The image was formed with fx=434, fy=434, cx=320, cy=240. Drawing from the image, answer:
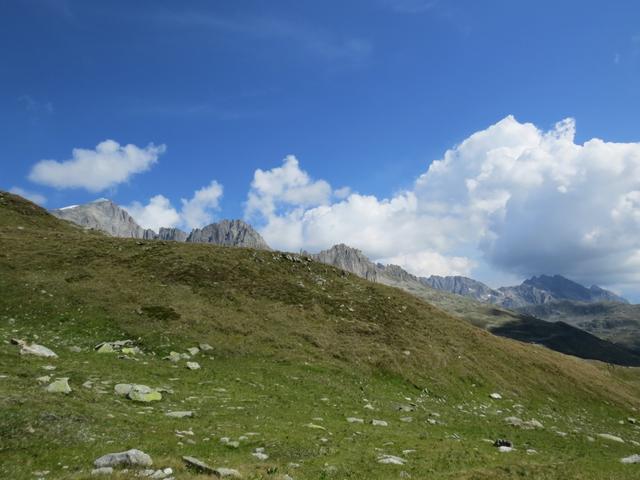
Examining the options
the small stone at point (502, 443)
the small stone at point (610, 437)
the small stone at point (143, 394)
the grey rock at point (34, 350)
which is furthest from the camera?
the small stone at point (610, 437)

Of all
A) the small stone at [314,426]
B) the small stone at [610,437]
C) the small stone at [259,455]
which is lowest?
the small stone at [610,437]

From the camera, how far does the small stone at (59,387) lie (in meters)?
22.3

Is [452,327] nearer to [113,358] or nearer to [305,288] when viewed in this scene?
[305,288]

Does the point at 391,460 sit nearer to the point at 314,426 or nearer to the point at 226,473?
the point at 314,426

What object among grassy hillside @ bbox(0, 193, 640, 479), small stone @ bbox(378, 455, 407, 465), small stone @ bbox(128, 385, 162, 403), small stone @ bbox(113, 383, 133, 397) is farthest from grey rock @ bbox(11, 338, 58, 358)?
small stone @ bbox(378, 455, 407, 465)

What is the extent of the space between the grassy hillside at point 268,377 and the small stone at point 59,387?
39 cm

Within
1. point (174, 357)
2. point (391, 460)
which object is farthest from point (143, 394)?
point (391, 460)

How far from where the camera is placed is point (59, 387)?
22562mm

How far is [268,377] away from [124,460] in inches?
838

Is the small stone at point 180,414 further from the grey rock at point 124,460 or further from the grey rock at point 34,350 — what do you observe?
the grey rock at point 34,350

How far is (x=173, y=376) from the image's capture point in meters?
31.4

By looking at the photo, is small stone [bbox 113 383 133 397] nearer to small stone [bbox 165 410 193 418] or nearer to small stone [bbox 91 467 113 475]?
small stone [bbox 165 410 193 418]

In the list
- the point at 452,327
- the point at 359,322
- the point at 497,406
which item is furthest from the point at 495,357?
the point at 359,322

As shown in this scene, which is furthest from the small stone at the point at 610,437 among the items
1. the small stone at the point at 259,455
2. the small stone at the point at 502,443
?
the small stone at the point at 259,455
